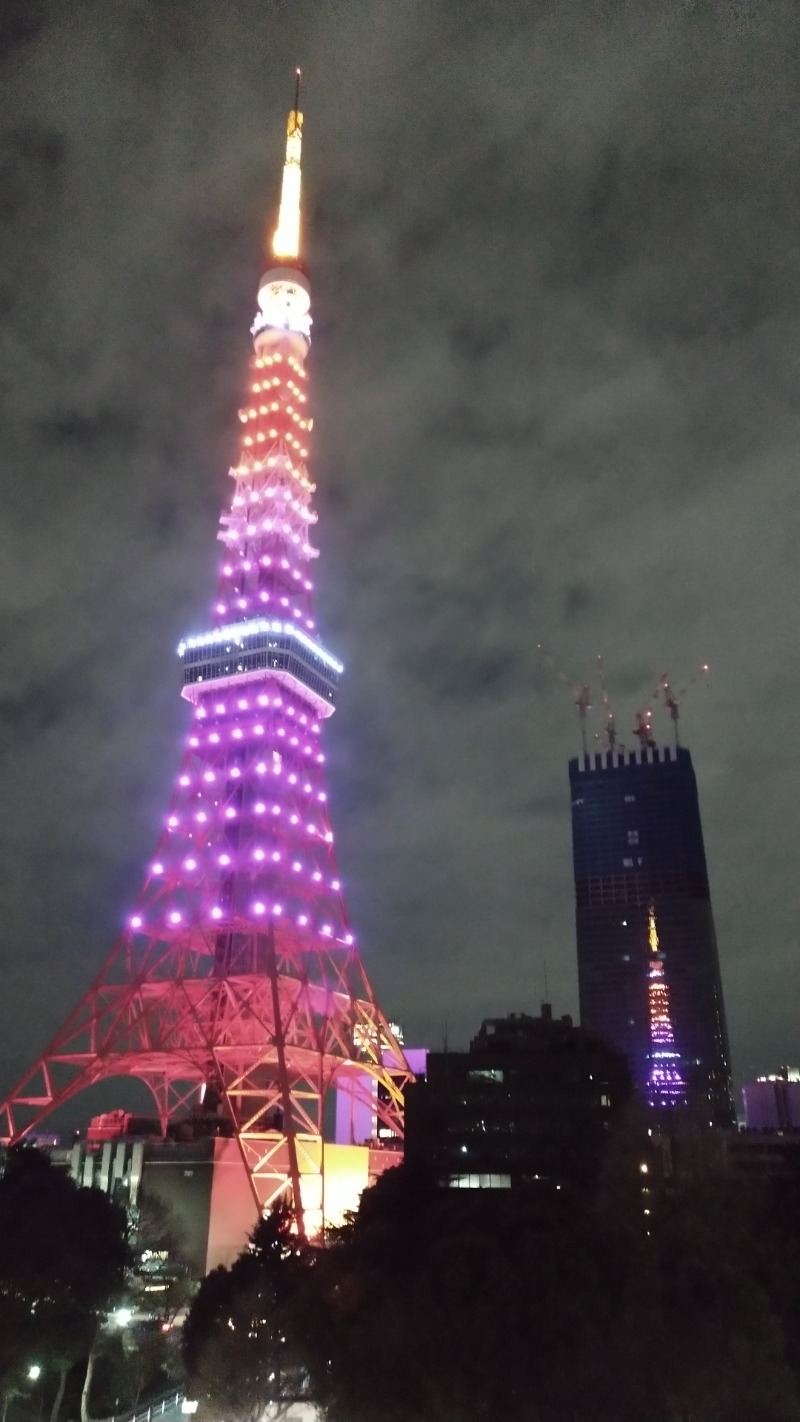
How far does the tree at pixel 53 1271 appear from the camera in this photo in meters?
30.1

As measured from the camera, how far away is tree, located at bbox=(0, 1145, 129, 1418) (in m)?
30.1

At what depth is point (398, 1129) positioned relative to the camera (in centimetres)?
5725

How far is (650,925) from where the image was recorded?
150 metres

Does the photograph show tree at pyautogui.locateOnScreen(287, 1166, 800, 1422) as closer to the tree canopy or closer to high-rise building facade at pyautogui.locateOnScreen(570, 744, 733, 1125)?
the tree canopy

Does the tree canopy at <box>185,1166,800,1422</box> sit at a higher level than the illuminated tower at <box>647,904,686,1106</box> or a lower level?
lower

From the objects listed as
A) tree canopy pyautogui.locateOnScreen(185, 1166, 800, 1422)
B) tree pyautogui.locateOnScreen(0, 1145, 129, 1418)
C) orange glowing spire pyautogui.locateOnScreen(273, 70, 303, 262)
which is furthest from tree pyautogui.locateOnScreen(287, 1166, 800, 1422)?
orange glowing spire pyautogui.locateOnScreen(273, 70, 303, 262)

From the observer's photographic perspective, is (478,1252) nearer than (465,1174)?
Yes

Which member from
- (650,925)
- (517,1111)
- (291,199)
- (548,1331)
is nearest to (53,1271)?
(548,1331)

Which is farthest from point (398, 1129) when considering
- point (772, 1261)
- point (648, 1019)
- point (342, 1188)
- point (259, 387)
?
point (648, 1019)

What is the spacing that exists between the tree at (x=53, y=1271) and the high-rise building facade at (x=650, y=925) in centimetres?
10366

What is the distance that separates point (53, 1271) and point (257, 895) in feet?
77.4

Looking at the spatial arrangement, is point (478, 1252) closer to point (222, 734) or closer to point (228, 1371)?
point (228, 1371)

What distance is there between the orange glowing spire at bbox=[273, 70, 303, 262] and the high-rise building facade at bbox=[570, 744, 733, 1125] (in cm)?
10324

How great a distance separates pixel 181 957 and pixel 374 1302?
27845 mm
